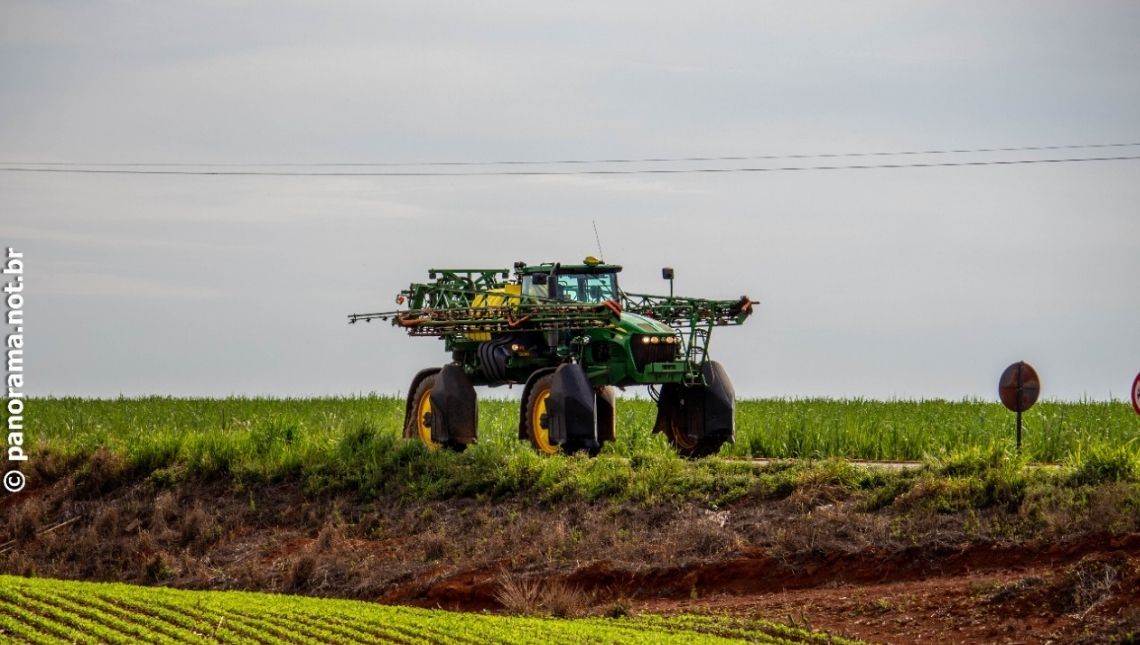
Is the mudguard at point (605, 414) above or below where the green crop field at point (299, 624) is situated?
above

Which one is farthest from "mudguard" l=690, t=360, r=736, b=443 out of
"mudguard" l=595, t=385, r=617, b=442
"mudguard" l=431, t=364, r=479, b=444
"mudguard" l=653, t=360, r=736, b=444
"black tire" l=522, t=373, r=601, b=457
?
"mudguard" l=431, t=364, r=479, b=444

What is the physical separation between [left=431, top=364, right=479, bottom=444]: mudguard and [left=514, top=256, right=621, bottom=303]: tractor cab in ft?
6.00

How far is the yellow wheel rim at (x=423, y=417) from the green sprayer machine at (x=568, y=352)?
71 millimetres

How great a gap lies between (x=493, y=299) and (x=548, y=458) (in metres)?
3.37

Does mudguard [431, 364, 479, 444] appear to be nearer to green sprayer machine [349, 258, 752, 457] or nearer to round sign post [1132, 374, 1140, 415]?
green sprayer machine [349, 258, 752, 457]

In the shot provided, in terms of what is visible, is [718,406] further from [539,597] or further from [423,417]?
[539,597]

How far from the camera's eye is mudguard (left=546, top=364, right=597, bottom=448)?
22578 millimetres

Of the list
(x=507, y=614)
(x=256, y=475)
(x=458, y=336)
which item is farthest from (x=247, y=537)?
(x=507, y=614)

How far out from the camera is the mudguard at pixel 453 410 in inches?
972

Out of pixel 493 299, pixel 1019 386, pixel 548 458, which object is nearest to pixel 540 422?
pixel 548 458

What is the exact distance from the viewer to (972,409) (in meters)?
33.0

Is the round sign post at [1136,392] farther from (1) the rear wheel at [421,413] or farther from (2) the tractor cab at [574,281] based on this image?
(1) the rear wheel at [421,413]

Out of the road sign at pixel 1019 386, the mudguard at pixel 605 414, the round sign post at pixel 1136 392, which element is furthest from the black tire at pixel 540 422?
the round sign post at pixel 1136 392

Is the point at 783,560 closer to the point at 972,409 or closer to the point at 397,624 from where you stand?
the point at 397,624
